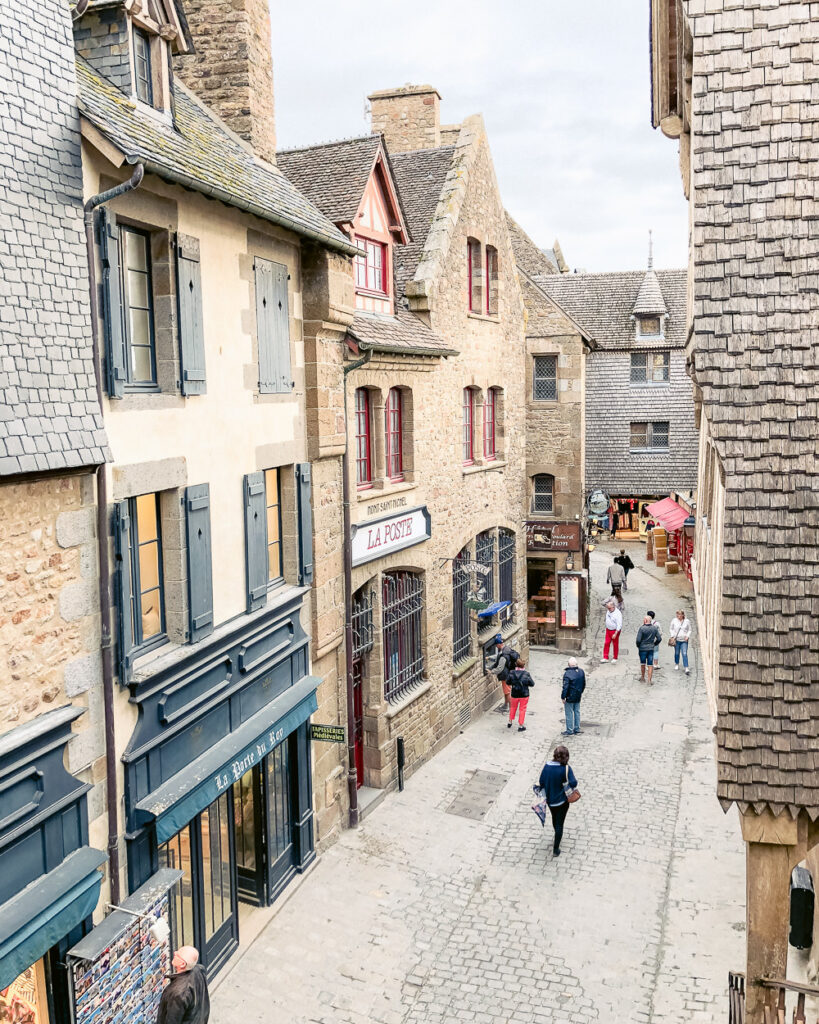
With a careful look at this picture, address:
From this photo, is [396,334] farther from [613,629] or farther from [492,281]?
[613,629]

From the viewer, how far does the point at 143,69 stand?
866 cm

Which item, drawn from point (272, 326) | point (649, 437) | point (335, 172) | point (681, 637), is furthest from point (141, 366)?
point (649, 437)

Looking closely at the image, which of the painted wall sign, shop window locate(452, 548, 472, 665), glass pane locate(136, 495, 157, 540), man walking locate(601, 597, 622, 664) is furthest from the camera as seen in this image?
man walking locate(601, 597, 622, 664)

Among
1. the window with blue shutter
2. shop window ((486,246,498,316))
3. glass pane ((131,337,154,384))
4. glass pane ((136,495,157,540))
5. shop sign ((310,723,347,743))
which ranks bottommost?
shop sign ((310,723,347,743))

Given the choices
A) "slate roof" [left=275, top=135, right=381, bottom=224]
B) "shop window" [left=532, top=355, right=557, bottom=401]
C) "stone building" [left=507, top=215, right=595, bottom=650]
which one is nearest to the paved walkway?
"stone building" [left=507, top=215, right=595, bottom=650]

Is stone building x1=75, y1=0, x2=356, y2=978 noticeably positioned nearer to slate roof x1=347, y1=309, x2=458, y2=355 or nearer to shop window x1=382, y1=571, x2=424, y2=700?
slate roof x1=347, y1=309, x2=458, y2=355

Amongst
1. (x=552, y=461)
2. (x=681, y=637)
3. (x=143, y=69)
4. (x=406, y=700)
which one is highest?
(x=143, y=69)

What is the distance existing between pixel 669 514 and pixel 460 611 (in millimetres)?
13896

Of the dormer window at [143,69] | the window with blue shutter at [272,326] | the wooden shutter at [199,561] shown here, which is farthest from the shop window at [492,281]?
the wooden shutter at [199,561]

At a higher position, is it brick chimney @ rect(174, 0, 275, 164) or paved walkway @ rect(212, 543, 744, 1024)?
brick chimney @ rect(174, 0, 275, 164)

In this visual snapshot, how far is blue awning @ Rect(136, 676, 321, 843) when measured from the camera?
7898 millimetres

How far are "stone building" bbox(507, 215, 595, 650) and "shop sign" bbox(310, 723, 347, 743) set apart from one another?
38.7 feet

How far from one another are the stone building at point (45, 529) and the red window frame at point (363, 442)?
628 centimetres

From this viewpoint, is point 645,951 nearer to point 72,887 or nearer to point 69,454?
point 72,887
